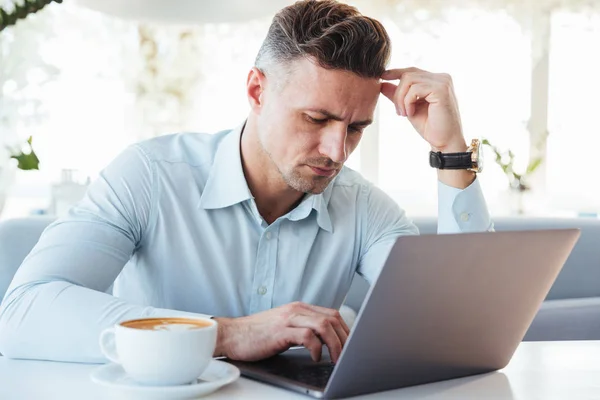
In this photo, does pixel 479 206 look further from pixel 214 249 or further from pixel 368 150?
pixel 368 150

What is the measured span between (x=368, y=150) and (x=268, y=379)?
392 centimetres

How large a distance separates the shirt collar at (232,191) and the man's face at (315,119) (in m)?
0.08

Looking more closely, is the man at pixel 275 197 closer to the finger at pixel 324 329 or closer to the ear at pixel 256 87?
the ear at pixel 256 87

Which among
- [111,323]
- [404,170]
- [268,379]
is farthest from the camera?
[404,170]

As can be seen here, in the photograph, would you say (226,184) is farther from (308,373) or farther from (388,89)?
(308,373)

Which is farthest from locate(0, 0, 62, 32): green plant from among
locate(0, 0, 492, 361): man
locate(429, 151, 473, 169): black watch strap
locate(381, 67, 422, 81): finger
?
locate(429, 151, 473, 169): black watch strap

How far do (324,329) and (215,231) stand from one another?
0.51 m

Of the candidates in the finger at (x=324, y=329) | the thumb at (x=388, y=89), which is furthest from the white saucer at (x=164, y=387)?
the thumb at (x=388, y=89)

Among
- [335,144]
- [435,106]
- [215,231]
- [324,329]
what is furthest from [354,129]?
[324,329]

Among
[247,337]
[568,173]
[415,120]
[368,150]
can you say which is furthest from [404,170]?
[247,337]

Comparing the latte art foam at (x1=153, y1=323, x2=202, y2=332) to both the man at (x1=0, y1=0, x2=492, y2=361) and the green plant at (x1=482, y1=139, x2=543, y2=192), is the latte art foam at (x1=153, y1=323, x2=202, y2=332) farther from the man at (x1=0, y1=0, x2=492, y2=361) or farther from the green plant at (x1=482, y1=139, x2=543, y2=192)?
the green plant at (x1=482, y1=139, x2=543, y2=192)

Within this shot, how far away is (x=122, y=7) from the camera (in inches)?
62.3

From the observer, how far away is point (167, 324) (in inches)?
32.2

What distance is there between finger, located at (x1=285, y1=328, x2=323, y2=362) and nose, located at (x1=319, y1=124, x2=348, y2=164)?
0.41 meters
